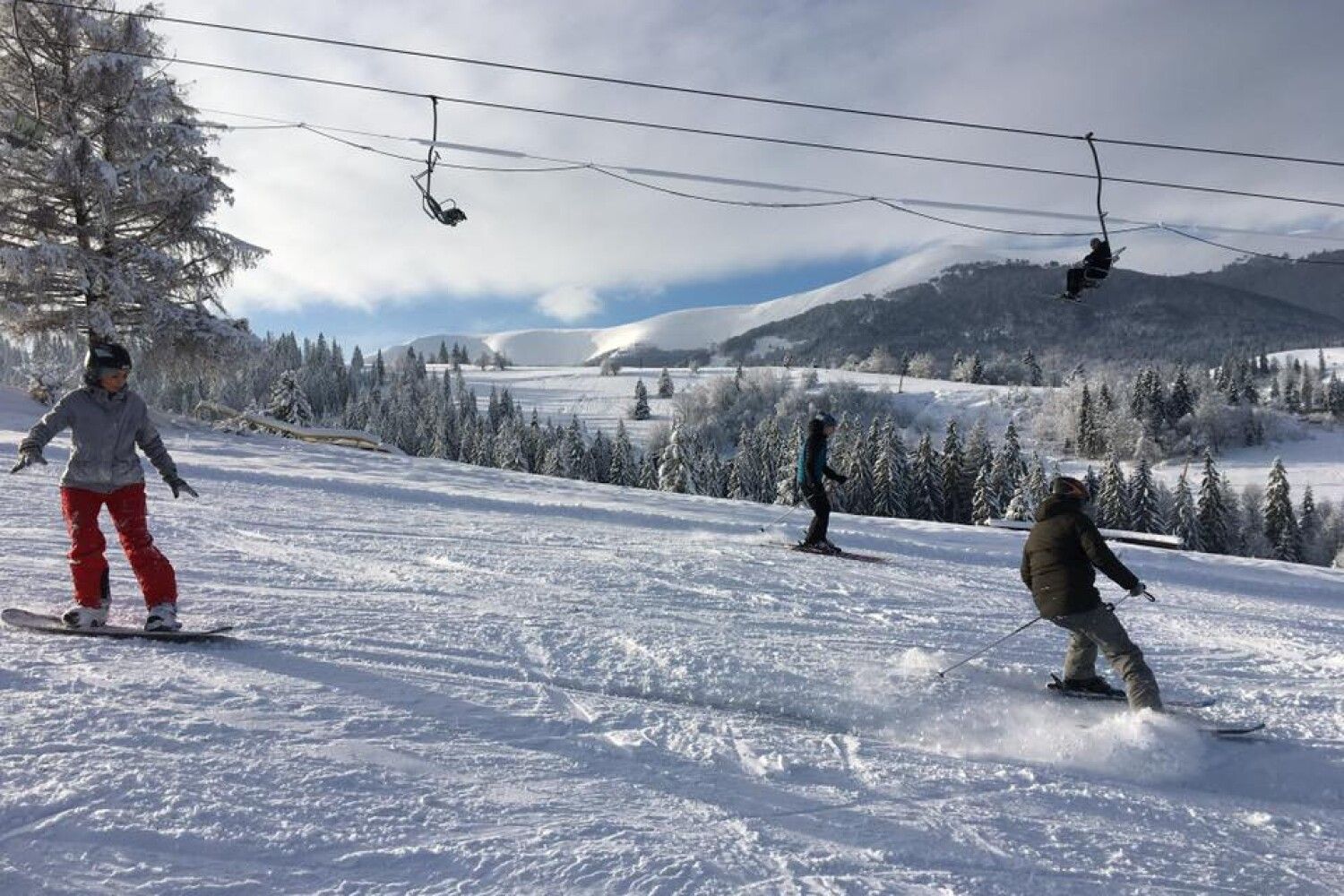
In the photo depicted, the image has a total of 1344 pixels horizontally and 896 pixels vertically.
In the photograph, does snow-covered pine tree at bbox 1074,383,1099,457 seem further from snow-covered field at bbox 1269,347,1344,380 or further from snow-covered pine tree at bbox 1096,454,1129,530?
snow-covered field at bbox 1269,347,1344,380

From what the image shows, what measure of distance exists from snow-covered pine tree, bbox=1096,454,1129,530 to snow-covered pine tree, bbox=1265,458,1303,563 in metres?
14.6

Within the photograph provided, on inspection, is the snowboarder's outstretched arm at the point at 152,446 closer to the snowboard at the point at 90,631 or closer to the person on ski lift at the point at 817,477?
the snowboard at the point at 90,631

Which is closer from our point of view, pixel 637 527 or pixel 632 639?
pixel 632 639

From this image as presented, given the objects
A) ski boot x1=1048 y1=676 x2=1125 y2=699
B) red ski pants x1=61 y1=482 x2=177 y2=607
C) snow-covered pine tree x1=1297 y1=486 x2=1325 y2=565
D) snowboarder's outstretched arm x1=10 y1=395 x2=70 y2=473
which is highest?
snowboarder's outstretched arm x1=10 y1=395 x2=70 y2=473

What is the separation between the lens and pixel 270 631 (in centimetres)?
493

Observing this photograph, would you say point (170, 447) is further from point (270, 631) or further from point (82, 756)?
point (82, 756)

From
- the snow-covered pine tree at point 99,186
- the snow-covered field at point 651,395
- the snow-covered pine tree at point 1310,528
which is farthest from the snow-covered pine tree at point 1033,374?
the snow-covered pine tree at point 99,186

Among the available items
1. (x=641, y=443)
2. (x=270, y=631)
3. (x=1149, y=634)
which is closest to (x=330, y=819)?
(x=270, y=631)

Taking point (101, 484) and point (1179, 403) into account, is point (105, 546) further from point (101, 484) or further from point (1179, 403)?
point (1179, 403)

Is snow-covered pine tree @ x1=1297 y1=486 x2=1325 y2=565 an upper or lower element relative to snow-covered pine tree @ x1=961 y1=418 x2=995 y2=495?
lower

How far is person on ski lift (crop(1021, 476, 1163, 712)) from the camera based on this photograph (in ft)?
15.1

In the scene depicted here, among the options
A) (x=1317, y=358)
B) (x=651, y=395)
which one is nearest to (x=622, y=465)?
(x=651, y=395)

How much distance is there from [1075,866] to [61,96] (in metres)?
22.8

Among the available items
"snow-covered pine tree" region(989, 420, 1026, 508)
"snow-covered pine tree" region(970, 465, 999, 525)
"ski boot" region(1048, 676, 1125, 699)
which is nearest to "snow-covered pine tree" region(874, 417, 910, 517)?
"snow-covered pine tree" region(970, 465, 999, 525)
